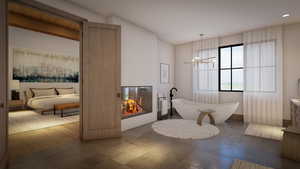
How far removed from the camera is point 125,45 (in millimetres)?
3598

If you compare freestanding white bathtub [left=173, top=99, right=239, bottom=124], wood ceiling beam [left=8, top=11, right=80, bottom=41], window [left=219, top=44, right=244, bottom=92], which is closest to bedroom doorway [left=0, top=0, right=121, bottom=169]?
wood ceiling beam [left=8, top=11, right=80, bottom=41]

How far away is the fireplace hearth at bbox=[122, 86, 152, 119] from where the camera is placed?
373 cm

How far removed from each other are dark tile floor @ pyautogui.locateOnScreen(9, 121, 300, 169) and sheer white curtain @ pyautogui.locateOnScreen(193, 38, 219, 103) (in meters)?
1.97

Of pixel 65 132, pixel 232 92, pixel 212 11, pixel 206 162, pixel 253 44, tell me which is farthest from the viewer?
pixel 232 92

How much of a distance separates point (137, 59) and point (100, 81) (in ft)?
4.33

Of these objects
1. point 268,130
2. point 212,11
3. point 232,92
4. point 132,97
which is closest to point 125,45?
point 132,97

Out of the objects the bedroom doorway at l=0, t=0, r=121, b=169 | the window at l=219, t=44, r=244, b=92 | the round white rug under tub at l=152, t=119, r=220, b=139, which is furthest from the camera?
the window at l=219, t=44, r=244, b=92

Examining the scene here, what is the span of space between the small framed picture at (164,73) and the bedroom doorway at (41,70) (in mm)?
3332

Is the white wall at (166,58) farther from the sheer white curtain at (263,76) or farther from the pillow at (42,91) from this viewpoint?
the pillow at (42,91)

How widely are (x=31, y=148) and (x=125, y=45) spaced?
111 inches

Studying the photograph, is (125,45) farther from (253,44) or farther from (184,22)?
(253,44)

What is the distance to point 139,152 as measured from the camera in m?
2.46

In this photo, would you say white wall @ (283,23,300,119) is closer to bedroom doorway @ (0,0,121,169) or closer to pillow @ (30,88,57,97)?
bedroom doorway @ (0,0,121,169)

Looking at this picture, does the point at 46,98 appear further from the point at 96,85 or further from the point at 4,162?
the point at 4,162
